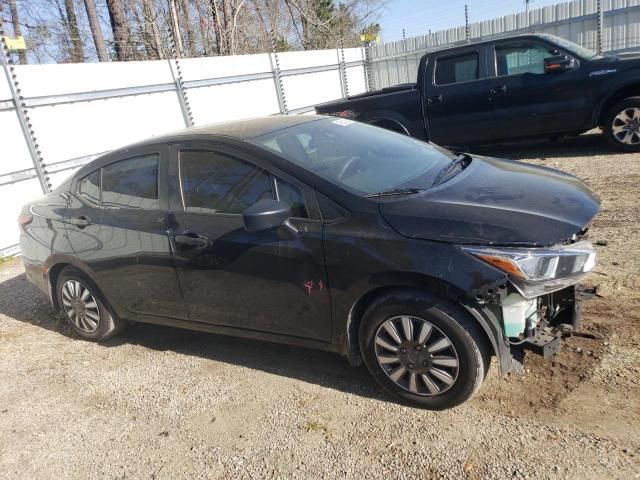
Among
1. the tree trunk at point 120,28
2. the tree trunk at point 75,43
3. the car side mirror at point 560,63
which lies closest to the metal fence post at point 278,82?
the tree trunk at point 120,28

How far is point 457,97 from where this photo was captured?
27.8 feet

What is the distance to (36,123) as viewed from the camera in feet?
26.1

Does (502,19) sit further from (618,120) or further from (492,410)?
(492,410)

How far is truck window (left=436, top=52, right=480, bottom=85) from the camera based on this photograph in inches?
331

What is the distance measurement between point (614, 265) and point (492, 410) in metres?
2.15

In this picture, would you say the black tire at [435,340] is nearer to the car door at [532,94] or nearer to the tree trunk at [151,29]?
the car door at [532,94]

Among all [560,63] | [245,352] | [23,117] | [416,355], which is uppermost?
[23,117]

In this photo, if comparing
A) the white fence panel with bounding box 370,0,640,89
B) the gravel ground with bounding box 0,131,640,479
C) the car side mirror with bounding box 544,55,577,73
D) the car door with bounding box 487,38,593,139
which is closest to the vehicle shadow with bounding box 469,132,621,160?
the car door with bounding box 487,38,593,139

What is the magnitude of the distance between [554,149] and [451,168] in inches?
238

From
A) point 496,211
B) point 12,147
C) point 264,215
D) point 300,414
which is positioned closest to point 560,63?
point 496,211

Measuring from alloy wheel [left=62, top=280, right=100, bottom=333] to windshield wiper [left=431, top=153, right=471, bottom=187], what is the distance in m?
2.99

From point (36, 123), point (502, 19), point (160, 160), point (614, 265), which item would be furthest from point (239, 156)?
point (502, 19)

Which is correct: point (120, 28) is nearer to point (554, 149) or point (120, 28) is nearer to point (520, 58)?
point (520, 58)

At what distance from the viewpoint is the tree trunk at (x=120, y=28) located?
15.9 meters
